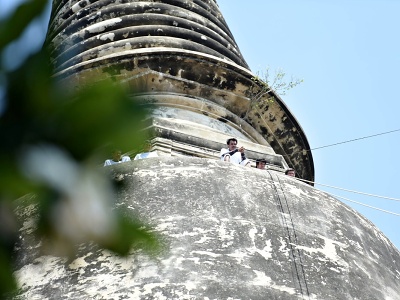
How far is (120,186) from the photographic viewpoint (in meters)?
1.17

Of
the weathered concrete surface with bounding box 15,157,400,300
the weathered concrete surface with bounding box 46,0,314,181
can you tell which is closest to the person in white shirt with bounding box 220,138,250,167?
the weathered concrete surface with bounding box 46,0,314,181

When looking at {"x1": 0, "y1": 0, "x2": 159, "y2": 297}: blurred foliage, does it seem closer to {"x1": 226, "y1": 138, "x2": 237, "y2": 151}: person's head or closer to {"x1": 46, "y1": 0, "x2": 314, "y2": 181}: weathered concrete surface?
{"x1": 226, "y1": 138, "x2": 237, "y2": 151}: person's head

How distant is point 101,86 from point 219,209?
4.77m

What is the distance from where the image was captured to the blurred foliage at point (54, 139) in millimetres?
1021

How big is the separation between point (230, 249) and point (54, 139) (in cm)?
435

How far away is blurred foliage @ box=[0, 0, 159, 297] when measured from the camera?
1.02m

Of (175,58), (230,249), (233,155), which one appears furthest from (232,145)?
(230,249)

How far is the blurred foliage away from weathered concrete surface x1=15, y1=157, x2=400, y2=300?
3343 millimetres

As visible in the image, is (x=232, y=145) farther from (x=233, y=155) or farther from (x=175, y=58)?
(x=175, y=58)

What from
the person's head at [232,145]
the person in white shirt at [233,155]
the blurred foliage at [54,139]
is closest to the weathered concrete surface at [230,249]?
the person in white shirt at [233,155]

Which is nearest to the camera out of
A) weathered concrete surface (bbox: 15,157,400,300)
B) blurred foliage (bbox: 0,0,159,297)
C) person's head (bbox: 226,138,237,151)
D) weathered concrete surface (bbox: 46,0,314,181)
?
blurred foliage (bbox: 0,0,159,297)

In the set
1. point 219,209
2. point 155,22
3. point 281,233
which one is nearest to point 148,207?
point 219,209

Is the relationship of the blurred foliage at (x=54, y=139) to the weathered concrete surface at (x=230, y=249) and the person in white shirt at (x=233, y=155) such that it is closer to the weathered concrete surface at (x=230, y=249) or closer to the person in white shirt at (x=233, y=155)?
the weathered concrete surface at (x=230, y=249)

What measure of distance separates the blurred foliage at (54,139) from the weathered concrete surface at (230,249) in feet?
11.0
